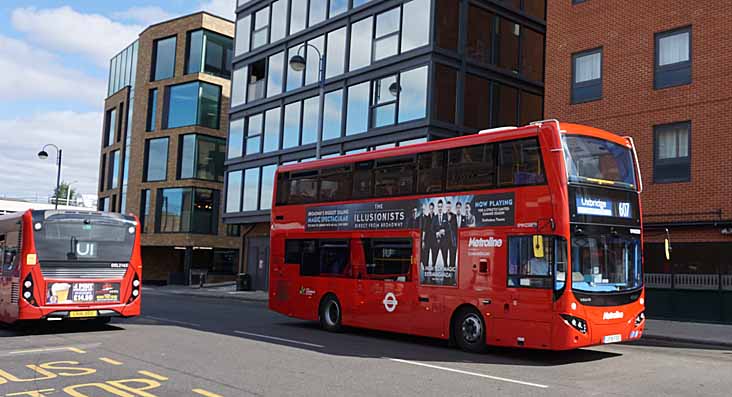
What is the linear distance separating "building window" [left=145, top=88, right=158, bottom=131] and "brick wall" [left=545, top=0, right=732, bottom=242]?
30.4 m

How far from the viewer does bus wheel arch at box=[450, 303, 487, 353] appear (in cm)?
1262

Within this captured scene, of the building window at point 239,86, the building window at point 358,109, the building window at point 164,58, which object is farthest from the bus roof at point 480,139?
the building window at point 164,58

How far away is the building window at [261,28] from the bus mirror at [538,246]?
2754 cm

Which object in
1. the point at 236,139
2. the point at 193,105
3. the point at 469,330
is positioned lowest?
the point at 469,330

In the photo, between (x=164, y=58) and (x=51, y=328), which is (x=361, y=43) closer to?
(x=51, y=328)

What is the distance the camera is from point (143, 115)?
4700 cm

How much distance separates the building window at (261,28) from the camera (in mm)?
36656

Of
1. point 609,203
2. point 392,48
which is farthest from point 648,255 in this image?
point 392,48

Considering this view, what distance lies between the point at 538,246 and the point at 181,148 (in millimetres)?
36508

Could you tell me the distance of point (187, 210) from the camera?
144 ft

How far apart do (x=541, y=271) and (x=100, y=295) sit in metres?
9.10

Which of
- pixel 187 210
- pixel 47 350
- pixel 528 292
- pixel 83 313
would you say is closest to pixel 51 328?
pixel 83 313

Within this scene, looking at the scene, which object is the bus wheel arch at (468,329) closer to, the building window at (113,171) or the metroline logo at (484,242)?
the metroline logo at (484,242)

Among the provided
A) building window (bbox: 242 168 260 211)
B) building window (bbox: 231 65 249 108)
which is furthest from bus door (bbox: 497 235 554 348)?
building window (bbox: 231 65 249 108)
